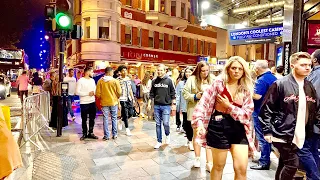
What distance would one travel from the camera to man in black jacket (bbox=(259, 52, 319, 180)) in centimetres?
372

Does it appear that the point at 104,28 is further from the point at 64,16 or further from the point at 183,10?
the point at 64,16

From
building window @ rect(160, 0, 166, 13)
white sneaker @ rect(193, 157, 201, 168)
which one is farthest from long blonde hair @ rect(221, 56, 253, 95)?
building window @ rect(160, 0, 166, 13)

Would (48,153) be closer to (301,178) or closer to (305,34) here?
(301,178)

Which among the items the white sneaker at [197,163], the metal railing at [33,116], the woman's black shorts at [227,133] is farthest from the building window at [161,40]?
the woman's black shorts at [227,133]

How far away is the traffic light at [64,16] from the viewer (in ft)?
26.6

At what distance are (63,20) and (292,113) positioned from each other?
21.3 ft

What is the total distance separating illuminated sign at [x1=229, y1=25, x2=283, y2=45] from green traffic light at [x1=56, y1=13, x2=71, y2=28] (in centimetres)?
815

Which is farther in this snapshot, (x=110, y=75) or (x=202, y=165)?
(x=110, y=75)

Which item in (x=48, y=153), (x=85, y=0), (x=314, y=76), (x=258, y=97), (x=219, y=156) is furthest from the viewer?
(x=85, y=0)

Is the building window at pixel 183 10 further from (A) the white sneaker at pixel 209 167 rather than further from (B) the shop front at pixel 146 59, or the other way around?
(A) the white sneaker at pixel 209 167

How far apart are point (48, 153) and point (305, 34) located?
23.6 ft

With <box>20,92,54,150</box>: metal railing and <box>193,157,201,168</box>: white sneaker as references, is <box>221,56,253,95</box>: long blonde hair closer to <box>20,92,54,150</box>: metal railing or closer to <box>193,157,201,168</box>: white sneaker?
<box>193,157,201,168</box>: white sneaker

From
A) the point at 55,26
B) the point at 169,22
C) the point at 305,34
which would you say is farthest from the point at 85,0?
the point at 305,34

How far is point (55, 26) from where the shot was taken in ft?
26.7
